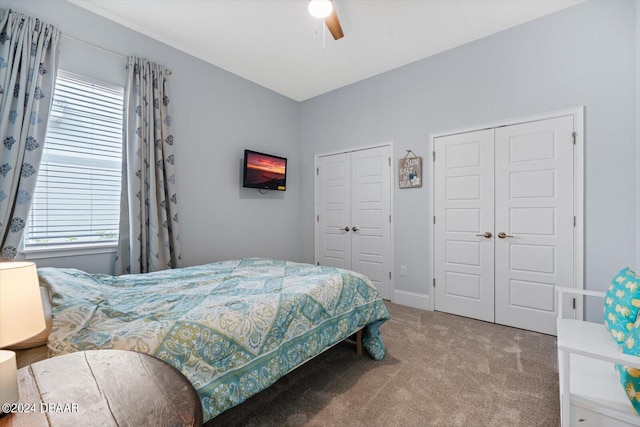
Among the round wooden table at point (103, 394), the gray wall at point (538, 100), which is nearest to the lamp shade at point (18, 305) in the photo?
the round wooden table at point (103, 394)

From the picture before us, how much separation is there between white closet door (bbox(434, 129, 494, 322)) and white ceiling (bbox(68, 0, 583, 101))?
3.46 ft

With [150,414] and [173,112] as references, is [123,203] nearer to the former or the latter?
[173,112]

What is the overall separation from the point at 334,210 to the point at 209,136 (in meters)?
1.98

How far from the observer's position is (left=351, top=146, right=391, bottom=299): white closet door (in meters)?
3.70

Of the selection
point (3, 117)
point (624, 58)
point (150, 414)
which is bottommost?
point (150, 414)

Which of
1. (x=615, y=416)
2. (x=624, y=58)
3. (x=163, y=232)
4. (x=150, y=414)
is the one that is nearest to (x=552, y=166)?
(x=624, y=58)

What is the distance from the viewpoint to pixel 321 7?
1945mm

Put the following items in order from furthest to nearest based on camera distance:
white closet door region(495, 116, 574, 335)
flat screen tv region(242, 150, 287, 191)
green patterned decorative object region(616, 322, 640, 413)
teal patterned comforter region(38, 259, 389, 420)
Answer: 1. flat screen tv region(242, 150, 287, 191)
2. white closet door region(495, 116, 574, 335)
3. teal patterned comforter region(38, 259, 389, 420)
4. green patterned decorative object region(616, 322, 640, 413)

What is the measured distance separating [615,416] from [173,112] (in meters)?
3.87

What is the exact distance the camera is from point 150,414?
70 cm

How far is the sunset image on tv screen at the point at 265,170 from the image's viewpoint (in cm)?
373

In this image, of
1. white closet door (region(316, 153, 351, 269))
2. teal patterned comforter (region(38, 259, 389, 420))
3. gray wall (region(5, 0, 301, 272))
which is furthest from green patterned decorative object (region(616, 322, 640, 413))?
gray wall (region(5, 0, 301, 272))

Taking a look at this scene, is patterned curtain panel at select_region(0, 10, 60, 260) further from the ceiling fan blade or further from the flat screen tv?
the ceiling fan blade

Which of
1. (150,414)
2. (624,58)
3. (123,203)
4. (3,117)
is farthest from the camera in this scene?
(123,203)
